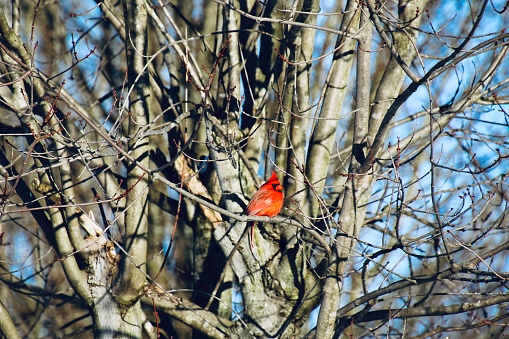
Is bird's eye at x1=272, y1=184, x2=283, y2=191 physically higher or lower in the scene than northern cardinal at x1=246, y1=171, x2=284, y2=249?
higher

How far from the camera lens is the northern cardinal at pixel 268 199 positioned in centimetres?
607

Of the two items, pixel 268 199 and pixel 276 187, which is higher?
pixel 276 187

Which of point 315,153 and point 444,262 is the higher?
point 444,262

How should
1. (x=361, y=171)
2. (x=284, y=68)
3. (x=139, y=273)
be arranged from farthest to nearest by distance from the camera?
(x=284, y=68) < (x=139, y=273) < (x=361, y=171)

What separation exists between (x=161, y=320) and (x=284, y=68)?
318cm

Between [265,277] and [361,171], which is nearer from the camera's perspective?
[361,171]

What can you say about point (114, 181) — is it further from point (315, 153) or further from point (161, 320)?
point (315, 153)

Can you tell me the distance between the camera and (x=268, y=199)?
615 centimetres

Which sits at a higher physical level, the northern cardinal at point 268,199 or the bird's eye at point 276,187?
the bird's eye at point 276,187

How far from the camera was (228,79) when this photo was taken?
642cm

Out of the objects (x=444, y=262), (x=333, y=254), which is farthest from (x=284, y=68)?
(x=444, y=262)

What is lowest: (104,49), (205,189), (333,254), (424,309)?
(424,309)

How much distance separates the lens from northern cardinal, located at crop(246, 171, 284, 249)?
6.07 meters

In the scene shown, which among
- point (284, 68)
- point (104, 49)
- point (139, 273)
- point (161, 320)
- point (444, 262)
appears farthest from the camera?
point (444, 262)
